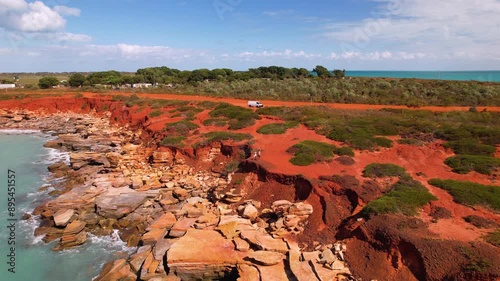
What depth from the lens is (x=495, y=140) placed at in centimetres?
1998

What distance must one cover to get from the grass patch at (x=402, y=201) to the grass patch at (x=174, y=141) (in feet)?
52.8

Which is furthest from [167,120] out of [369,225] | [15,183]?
[369,225]

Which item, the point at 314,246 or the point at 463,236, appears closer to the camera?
the point at 463,236

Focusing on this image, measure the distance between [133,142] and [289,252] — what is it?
2304cm

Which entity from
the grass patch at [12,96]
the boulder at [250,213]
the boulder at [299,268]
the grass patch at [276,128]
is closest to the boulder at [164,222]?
the boulder at [250,213]

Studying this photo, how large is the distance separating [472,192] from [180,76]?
75.9m

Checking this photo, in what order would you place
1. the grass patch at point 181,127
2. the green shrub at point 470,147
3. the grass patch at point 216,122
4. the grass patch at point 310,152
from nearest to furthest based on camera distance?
1. the green shrub at point 470,147
2. the grass patch at point 310,152
3. the grass patch at point 181,127
4. the grass patch at point 216,122

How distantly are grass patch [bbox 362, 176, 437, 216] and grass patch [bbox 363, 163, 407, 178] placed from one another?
1280 millimetres

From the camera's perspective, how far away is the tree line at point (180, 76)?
75.3 metres

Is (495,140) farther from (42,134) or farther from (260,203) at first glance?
(42,134)

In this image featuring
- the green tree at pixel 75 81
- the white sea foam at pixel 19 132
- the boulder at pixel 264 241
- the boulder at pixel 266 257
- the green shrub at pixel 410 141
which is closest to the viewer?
the boulder at pixel 266 257

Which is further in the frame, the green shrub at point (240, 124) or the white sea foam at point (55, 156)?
the white sea foam at point (55, 156)

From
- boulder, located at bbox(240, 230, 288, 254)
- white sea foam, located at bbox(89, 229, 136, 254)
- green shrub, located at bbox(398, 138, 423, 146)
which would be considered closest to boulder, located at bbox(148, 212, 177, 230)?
white sea foam, located at bbox(89, 229, 136, 254)

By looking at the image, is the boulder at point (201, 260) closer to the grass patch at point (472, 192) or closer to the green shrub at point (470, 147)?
the grass patch at point (472, 192)
